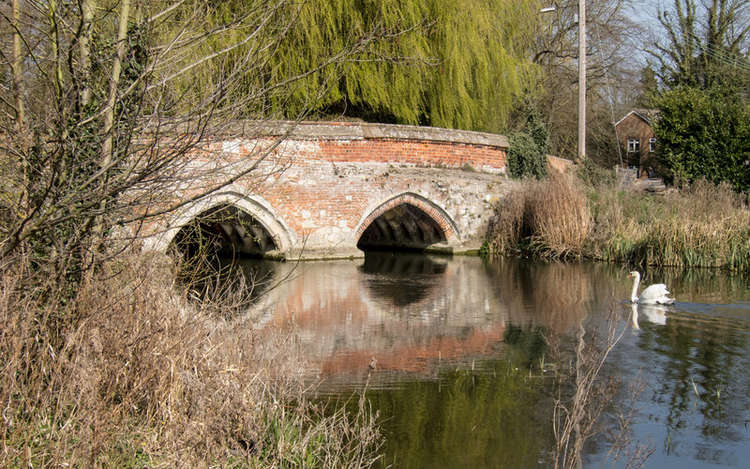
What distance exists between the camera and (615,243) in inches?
695

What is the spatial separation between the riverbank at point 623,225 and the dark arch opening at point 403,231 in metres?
1.56

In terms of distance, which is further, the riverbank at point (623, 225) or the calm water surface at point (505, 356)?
the riverbank at point (623, 225)

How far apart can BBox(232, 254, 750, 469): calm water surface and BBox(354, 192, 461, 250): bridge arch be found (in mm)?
2877

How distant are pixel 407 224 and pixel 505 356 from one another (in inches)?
476

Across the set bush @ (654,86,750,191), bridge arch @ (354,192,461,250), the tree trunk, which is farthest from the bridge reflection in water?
bush @ (654,86,750,191)

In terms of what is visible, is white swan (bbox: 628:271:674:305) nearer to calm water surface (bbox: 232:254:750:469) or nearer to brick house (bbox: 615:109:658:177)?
calm water surface (bbox: 232:254:750:469)

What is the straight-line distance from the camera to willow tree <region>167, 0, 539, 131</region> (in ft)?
56.2

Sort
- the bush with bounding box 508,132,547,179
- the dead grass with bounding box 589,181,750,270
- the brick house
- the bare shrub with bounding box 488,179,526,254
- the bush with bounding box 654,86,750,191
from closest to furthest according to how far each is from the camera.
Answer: the dead grass with bounding box 589,181,750,270 → the bare shrub with bounding box 488,179,526,254 → the bush with bounding box 508,132,547,179 → the bush with bounding box 654,86,750,191 → the brick house

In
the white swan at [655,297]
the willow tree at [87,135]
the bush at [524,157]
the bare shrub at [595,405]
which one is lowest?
the bare shrub at [595,405]

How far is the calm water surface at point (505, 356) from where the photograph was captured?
594cm

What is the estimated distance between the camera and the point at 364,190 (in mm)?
17438

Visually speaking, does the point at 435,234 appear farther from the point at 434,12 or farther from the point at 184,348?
the point at 184,348

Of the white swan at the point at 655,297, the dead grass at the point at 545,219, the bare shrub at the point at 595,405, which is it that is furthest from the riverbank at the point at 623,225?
the bare shrub at the point at 595,405

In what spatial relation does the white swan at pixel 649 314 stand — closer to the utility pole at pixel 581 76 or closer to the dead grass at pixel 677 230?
the dead grass at pixel 677 230
